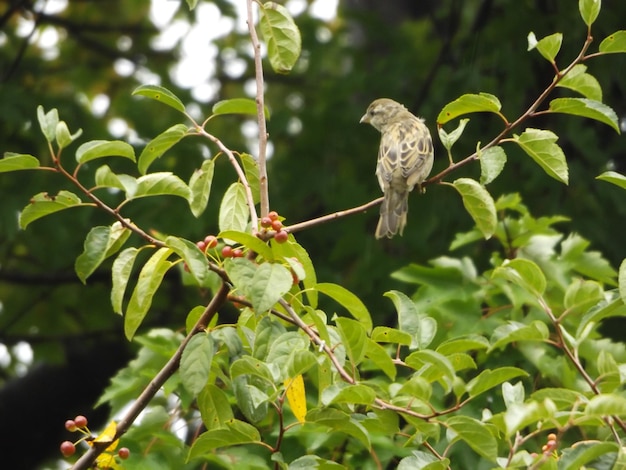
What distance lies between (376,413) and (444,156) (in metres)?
5.83

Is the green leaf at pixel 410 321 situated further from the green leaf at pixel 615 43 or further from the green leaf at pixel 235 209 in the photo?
the green leaf at pixel 615 43

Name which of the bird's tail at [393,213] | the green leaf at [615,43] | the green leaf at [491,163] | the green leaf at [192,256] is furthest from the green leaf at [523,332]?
the bird's tail at [393,213]

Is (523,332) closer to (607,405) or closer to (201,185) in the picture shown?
(607,405)

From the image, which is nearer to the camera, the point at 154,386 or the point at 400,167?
the point at 154,386

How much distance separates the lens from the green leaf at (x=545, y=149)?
3143mm

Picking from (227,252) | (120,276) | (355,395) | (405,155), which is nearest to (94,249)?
(120,276)

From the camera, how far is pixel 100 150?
2.90 m

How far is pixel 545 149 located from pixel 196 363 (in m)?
1.29

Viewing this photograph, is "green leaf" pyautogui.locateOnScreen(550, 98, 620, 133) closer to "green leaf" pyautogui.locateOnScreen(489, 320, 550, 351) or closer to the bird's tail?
"green leaf" pyautogui.locateOnScreen(489, 320, 550, 351)

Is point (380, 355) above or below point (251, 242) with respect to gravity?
below

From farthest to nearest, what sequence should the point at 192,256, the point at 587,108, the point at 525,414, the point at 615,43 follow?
1. the point at 587,108
2. the point at 615,43
3. the point at 192,256
4. the point at 525,414

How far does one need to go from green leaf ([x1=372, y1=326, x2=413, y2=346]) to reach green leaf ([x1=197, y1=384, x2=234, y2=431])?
50cm

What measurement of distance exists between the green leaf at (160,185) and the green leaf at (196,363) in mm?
478

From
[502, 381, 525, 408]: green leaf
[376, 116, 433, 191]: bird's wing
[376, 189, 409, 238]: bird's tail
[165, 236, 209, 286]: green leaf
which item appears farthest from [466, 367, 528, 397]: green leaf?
[376, 116, 433, 191]: bird's wing
